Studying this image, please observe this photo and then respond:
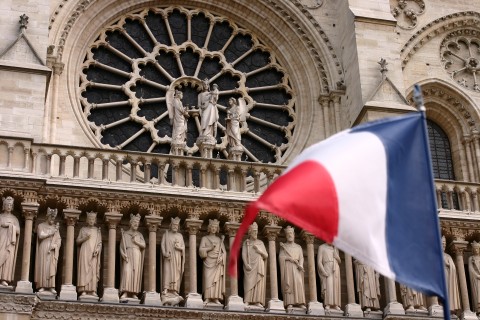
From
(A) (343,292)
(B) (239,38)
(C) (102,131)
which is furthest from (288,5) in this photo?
(A) (343,292)

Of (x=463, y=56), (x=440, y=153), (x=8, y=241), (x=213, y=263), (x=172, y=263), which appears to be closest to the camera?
(x=8, y=241)

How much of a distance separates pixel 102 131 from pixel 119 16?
2.47 metres

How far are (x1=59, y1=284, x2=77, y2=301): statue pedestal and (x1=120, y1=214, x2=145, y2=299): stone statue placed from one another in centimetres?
68

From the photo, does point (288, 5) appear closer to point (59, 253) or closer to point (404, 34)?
point (404, 34)

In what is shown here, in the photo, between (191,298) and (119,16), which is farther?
(119,16)

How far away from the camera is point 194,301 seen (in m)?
16.3

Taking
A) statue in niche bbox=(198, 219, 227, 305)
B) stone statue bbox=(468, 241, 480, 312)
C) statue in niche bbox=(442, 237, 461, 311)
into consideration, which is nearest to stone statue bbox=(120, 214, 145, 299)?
statue in niche bbox=(198, 219, 227, 305)

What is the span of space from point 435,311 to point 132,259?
185 inches

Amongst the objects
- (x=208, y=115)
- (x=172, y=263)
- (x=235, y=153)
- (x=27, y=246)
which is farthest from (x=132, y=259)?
(x=208, y=115)

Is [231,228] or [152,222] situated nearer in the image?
[152,222]

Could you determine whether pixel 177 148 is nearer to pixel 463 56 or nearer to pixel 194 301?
pixel 194 301

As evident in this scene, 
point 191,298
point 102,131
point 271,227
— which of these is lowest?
point 191,298

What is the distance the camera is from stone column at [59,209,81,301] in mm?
15911

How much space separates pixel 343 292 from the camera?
17.4 meters
